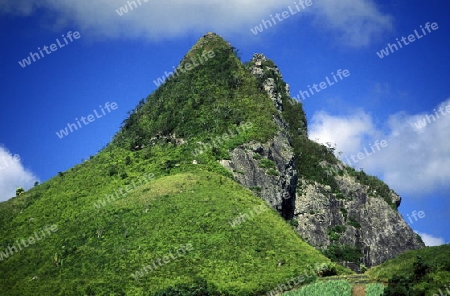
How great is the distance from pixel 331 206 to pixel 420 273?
75538mm

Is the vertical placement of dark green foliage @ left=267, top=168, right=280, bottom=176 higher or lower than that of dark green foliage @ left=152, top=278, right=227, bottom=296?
higher

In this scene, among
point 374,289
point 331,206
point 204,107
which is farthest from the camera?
point 331,206

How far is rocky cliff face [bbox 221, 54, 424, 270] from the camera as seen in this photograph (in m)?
85.8

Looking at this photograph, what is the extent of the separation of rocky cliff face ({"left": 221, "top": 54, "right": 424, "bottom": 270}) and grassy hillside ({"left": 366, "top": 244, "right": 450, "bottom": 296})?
3642cm

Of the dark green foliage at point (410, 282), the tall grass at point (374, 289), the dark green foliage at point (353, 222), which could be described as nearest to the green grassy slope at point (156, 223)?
the tall grass at point (374, 289)

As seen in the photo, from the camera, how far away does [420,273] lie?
135ft

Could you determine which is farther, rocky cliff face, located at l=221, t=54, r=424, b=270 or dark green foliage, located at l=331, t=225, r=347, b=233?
dark green foliage, located at l=331, t=225, r=347, b=233

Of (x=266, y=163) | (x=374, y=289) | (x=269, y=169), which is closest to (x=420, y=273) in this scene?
(x=374, y=289)

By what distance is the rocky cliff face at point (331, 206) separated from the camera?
85.8 metres

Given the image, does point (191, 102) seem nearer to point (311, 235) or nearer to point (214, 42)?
point (214, 42)

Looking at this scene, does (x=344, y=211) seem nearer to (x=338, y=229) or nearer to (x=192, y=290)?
(x=338, y=229)

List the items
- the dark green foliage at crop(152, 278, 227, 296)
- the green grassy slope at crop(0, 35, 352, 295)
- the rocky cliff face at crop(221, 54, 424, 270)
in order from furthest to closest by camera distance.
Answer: the rocky cliff face at crop(221, 54, 424, 270)
the green grassy slope at crop(0, 35, 352, 295)
the dark green foliage at crop(152, 278, 227, 296)

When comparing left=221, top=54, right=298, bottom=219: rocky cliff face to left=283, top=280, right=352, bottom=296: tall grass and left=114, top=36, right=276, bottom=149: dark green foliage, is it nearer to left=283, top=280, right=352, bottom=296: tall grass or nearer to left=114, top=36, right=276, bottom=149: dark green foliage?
left=114, top=36, right=276, bottom=149: dark green foliage

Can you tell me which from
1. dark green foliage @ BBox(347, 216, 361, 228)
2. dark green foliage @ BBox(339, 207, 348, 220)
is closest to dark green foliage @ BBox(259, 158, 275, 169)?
dark green foliage @ BBox(339, 207, 348, 220)
